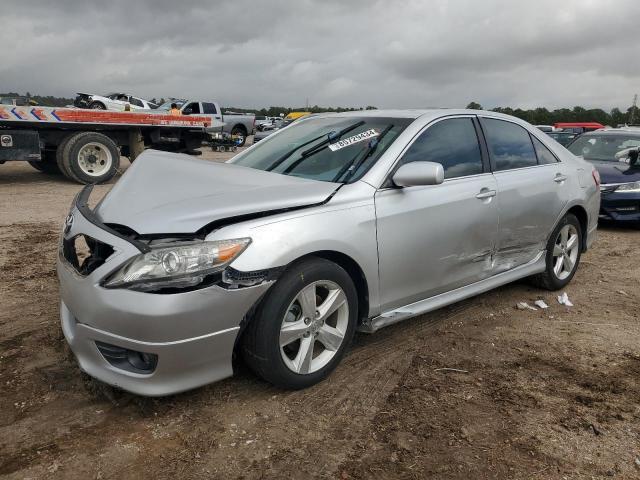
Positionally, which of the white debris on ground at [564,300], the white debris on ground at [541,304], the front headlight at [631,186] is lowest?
the white debris on ground at [564,300]

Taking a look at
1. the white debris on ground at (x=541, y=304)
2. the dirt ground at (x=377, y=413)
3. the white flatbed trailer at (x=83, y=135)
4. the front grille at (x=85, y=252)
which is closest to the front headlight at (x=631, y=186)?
the white debris on ground at (x=541, y=304)

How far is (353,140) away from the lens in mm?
3566

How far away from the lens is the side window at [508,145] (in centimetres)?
414

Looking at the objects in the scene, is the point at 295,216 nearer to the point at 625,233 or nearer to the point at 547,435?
the point at 547,435

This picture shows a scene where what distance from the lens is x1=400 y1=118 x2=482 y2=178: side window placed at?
3562mm

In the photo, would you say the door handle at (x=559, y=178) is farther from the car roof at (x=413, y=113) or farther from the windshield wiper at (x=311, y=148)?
the windshield wiper at (x=311, y=148)

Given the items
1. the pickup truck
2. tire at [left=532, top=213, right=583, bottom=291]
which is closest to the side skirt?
tire at [left=532, top=213, right=583, bottom=291]

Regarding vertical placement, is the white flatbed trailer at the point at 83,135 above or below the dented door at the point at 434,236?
above

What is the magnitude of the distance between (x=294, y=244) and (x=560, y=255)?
3.07 metres

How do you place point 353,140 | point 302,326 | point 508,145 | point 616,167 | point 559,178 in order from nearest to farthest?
point 302,326, point 353,140, point 508,145, point 559,178, point 616,167

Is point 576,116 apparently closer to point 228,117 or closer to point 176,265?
point 228,117

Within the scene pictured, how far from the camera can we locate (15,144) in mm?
10555

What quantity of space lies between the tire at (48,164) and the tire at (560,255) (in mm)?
10773

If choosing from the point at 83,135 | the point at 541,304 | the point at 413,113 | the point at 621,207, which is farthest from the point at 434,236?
the point at 83,135
